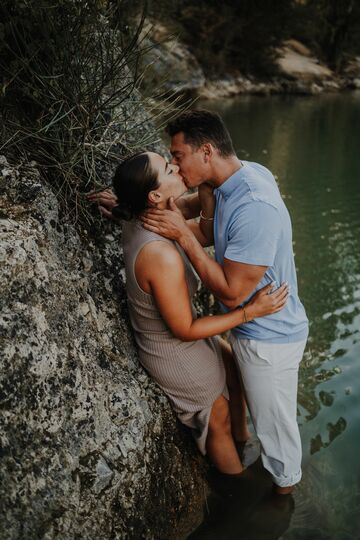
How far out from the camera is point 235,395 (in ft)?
12.3

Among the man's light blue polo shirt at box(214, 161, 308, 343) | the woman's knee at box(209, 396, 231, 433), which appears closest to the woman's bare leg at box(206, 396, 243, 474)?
the woman's knee at box(209, 396, 231, 433)

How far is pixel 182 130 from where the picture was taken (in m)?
3.08

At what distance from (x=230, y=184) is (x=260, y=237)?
426 mm

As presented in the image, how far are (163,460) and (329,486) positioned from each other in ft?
4.83

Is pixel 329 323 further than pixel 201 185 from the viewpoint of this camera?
Yes

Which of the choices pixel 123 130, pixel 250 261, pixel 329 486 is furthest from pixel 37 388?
pixel 329 486

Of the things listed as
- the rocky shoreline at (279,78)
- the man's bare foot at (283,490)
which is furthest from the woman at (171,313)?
the rocky shoreline at (279,78)

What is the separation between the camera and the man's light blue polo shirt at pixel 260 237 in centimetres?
281

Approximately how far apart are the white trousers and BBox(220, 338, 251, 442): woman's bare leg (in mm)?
328

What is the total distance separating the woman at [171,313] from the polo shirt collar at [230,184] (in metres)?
0.23

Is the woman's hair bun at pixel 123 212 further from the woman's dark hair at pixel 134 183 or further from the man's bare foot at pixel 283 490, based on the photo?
the man's bare foot at pixel 283 490

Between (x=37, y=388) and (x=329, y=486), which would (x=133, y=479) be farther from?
(x=329, y=486)

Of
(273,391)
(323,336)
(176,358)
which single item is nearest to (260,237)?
(176,358)

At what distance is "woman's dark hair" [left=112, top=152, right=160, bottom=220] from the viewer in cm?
276
